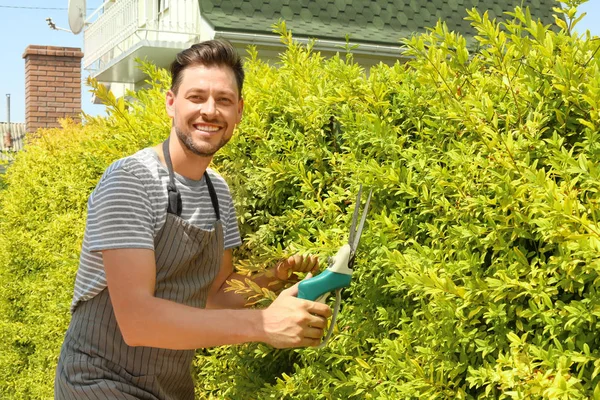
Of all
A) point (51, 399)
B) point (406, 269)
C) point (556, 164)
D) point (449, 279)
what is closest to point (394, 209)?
point (406, 269)

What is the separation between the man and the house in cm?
824

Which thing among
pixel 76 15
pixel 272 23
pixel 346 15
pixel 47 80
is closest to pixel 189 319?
pixel 272 23

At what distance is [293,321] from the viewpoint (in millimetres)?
2441

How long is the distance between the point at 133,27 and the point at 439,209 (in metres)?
12.9

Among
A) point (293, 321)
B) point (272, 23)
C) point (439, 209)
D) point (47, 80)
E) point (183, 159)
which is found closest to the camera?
point (293, 321)

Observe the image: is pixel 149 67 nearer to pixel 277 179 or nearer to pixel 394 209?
pixel 277 179

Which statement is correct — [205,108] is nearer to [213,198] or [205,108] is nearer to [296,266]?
[213,198]

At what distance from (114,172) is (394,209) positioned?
0.92 metres

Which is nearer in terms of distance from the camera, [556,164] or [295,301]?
[556,164]

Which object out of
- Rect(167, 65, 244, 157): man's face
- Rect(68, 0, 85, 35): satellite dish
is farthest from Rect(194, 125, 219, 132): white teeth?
Rect(68, 0, 85, 35): satellite dish

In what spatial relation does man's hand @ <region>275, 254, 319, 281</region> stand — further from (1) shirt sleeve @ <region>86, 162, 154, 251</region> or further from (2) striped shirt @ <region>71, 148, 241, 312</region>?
(1) shirt sleeve @ <region>86, 162, 154, 251</region>

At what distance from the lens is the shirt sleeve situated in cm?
255

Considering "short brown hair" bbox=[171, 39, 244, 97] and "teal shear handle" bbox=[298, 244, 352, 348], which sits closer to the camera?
"teal shear handle" bbox=[298, 244, 352, 348]

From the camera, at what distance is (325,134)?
3.42 meters
